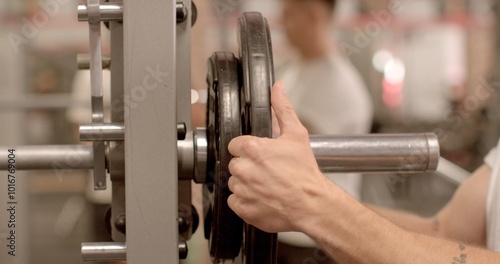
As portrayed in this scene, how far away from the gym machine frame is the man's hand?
25 mm

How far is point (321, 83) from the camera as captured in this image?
229cm

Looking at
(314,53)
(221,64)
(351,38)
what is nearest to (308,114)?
(314,53)

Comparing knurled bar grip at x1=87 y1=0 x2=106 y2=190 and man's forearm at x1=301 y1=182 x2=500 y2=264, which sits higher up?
knurled bar grip at x1=87 y1=0 x2=106 y2=190

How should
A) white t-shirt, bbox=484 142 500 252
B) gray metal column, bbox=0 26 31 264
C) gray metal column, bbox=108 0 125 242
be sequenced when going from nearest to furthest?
gray metal column, bbox=108 0 125 242
white t-shirt, bbox=484 142 500 252
gray metal column, bbox=0 26 31 264

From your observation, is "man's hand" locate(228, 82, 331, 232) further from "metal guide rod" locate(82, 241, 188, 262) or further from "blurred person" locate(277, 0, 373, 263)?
"blurred person" locate(277, 0, 373, 263)

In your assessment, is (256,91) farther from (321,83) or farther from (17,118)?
(17,118)

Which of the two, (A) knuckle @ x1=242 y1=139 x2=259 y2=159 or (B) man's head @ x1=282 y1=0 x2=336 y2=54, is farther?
(B) man's head @ x1=282 y1=0 x2=336 y2=54

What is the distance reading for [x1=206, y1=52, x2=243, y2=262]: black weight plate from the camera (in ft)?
2.84

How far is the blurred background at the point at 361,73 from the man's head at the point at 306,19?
0.34 meters

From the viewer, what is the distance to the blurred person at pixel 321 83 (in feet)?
7.44

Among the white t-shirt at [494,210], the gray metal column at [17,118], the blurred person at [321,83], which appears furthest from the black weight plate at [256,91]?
the gray metal column at [17,118]

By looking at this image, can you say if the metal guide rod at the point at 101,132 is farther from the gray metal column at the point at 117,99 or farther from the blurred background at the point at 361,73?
the blurred background at the point at 361,73

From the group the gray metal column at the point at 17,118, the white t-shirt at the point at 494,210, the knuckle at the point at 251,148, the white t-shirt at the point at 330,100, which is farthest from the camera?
the gray metal column at the point at 17,118

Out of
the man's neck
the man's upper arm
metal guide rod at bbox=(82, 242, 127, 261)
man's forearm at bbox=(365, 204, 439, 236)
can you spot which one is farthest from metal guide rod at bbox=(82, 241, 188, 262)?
the man's neck
